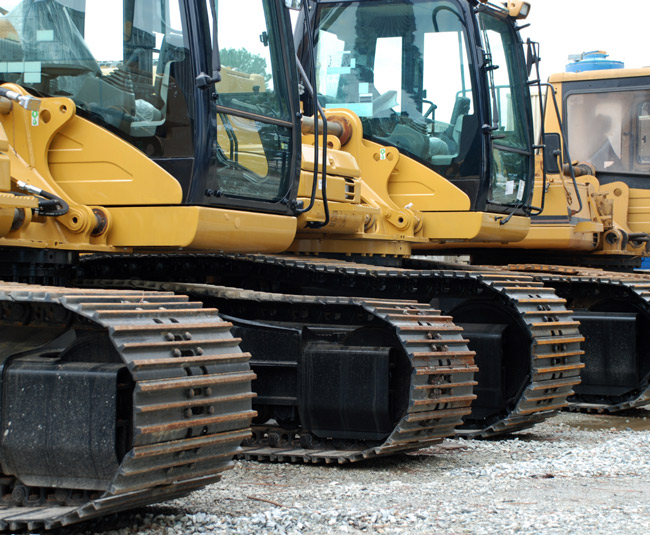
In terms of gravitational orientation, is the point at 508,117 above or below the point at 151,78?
above

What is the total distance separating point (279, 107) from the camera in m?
6.64

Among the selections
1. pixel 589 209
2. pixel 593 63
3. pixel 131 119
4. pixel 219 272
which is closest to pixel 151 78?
pixel 131 119

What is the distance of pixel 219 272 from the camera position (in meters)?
7.29

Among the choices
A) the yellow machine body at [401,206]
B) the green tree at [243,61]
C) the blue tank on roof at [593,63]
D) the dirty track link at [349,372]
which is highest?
the blue tank on roof at [593,63]

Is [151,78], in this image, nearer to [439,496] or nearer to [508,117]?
[439,496]

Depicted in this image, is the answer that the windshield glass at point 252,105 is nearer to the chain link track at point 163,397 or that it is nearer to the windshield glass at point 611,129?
the chain link track at point 163,397

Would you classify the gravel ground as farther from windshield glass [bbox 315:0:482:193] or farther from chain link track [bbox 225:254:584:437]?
windshield glass [bbox 315:0:482:193]

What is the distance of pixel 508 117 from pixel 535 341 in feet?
9.50

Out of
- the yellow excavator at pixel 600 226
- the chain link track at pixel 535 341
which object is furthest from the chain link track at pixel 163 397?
the yellow excavator at pixel 600 226

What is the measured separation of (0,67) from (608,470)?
4.12 meters

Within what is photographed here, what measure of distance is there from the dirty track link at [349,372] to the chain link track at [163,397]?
154 cm

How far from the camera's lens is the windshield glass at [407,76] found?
932 cm

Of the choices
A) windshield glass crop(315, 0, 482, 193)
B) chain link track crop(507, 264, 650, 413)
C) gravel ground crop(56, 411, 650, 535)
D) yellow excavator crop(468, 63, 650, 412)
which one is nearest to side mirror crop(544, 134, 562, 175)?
yellow excavator crop(468, 63, 650, 412)

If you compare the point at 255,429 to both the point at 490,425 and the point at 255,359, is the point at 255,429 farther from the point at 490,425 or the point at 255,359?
the point at 490,425
